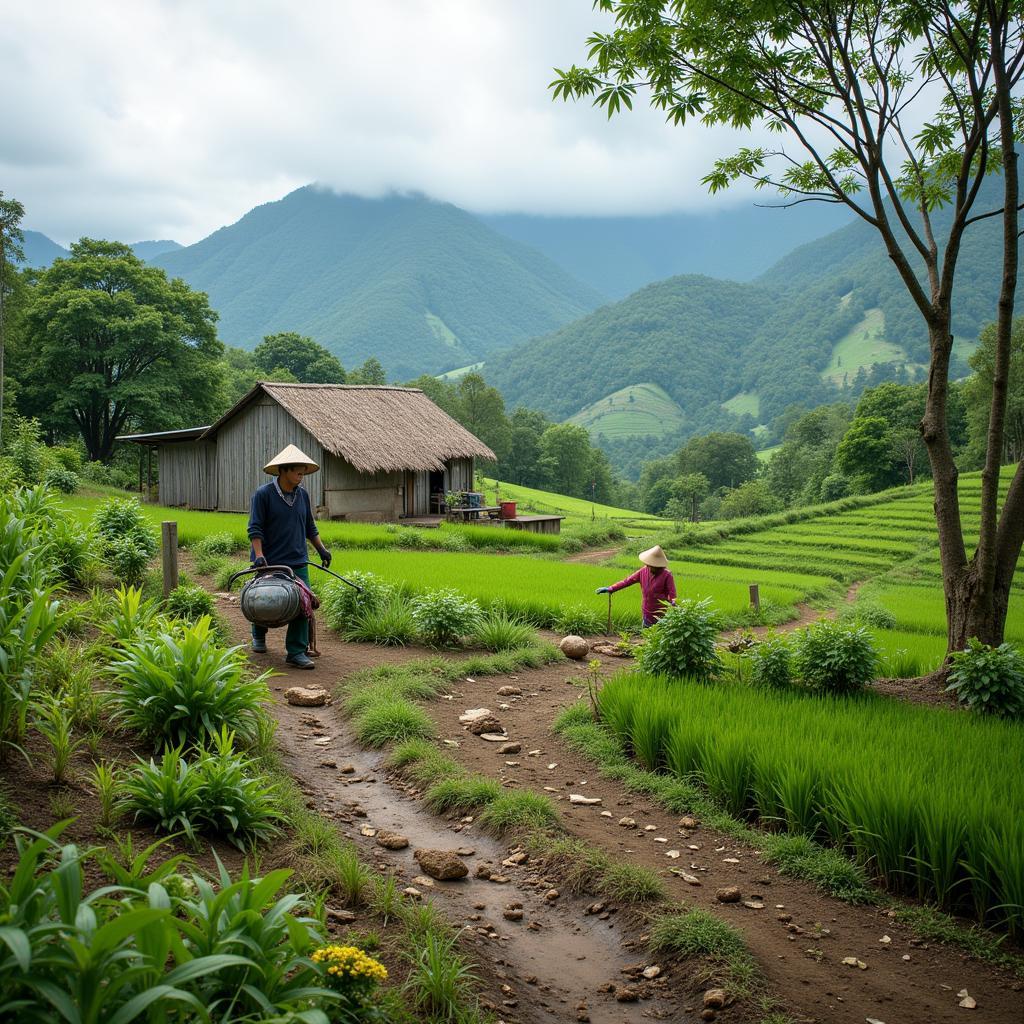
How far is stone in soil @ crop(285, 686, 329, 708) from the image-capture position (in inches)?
308

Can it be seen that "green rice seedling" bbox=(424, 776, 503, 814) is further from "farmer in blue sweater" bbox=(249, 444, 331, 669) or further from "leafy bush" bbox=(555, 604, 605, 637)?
"leafy bush" bbox=(555, 604, 605, 637)

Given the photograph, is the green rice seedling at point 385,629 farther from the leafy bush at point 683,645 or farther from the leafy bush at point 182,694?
the leafy bush at point 182,694

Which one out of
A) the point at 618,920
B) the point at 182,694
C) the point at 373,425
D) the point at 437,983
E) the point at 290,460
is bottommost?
the point at 618,920

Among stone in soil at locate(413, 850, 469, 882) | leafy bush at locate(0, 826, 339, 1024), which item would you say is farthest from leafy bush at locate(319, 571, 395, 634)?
leafy bush at locate(0, 826, 339, 1024)

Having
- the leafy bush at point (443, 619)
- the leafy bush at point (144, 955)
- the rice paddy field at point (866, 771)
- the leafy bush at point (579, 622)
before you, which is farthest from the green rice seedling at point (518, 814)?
the leafy bush at point (579, 622)

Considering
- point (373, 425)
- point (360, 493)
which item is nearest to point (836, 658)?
point (360, 493)

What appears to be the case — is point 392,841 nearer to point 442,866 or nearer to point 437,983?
point 442,866

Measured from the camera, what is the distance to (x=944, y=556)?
8.31m

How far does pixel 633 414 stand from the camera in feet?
440

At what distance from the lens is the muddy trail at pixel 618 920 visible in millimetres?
3750

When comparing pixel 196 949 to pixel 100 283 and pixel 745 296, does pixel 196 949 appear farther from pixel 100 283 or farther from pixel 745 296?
pixel 745 296

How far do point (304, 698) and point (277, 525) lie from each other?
186cm

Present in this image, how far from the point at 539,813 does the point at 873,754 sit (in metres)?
2.29

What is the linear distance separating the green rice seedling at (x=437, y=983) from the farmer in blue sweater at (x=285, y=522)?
5385mm
